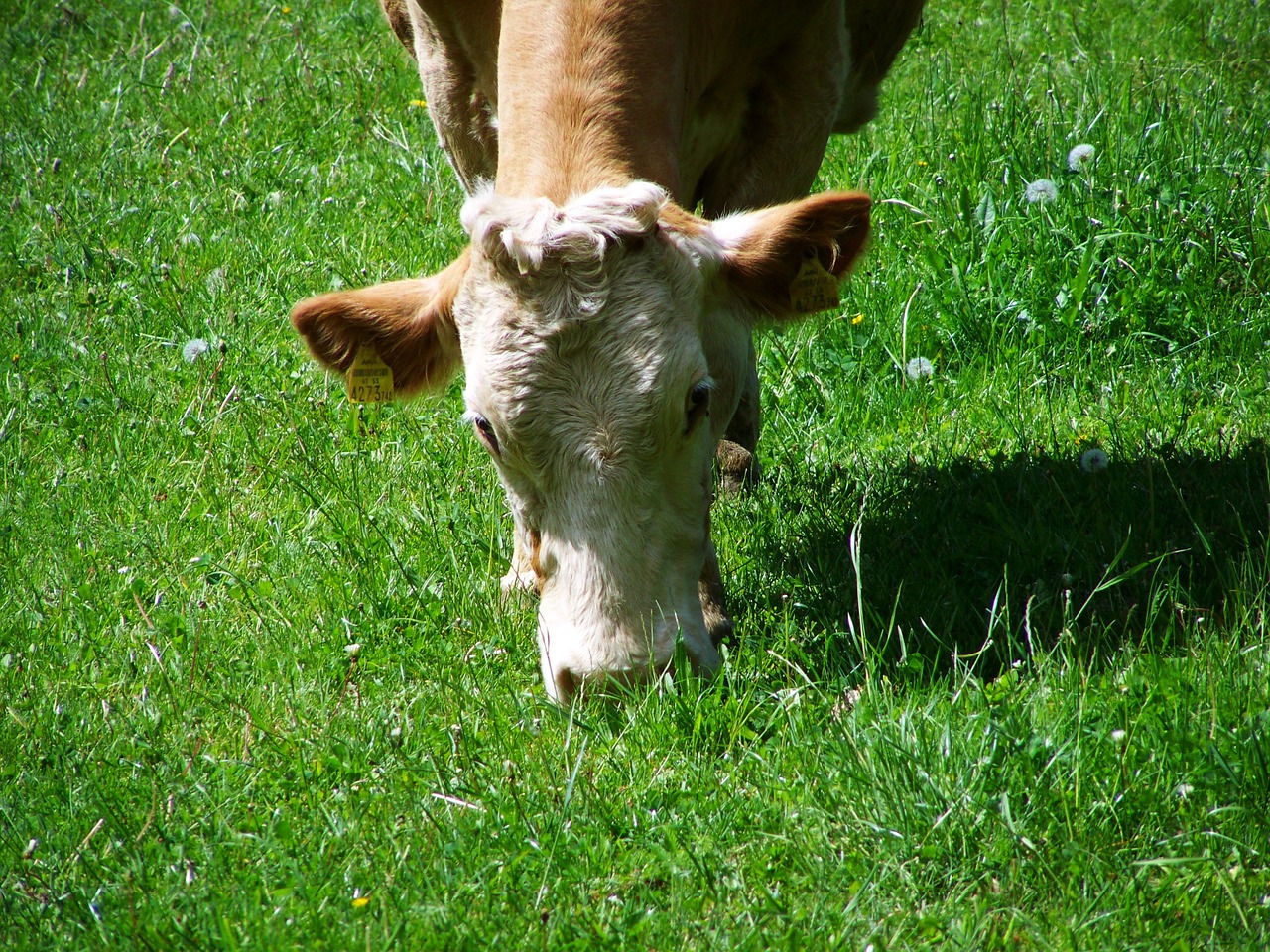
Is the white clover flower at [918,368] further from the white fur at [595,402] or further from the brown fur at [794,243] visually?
the white fur at [595,402]

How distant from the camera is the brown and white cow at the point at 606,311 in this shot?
296 centimetres

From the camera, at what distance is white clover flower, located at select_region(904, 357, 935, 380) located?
188 inches

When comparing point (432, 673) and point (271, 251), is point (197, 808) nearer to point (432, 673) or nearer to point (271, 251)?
point (432, 673)

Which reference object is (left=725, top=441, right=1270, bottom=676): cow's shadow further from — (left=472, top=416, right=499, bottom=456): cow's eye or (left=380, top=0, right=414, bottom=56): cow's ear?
(left=380, top=0, right=414, bottom=56): cow's ear

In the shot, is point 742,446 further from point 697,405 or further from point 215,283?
point 215,283

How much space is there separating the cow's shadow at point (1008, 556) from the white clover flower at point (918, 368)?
673mm

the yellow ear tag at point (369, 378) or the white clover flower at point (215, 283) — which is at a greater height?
the yellow ear tag at point (369, 378)

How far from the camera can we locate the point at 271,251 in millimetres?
6133

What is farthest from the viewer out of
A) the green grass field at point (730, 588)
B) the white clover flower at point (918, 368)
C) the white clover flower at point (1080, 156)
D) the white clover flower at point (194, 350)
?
the white clover flower at point (194, 350)

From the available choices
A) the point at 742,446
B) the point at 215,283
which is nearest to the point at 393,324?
the point at 742,446

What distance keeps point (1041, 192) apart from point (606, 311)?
9.83 ft

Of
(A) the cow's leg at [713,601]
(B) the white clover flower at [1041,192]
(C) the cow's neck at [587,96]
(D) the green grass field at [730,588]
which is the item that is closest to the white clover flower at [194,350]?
(D) the green grass field at [730,588]

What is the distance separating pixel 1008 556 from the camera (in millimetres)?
3541

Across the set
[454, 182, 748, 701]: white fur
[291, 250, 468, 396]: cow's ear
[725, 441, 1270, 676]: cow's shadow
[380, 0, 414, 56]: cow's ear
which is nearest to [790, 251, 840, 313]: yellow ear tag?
[454, 182, 748, 701]: white fur
